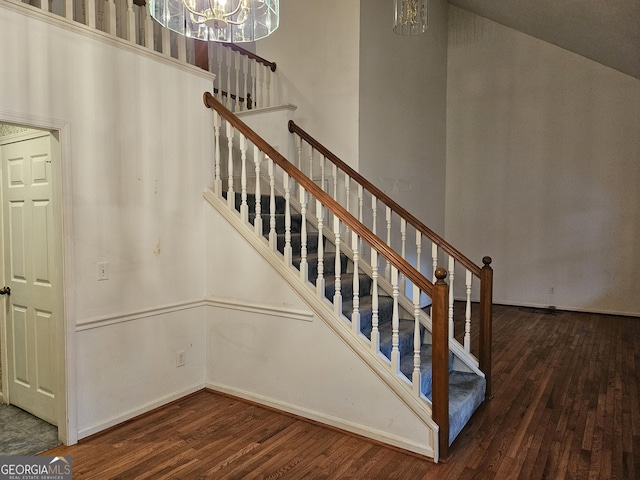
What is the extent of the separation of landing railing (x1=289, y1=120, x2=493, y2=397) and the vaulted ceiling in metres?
3.11

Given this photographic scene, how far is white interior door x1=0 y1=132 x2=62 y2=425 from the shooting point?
273 centimetres

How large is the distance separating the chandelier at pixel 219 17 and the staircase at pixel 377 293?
799 mm

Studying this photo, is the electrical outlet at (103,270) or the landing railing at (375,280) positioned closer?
the landing railing at (375,280)

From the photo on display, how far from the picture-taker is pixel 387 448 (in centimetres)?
263

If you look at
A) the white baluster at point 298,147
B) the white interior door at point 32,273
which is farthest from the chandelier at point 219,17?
the white baluster at point 298,147

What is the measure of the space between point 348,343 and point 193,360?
1407mm

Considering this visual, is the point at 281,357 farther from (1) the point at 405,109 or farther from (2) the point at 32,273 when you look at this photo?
(1) the point at 405,109

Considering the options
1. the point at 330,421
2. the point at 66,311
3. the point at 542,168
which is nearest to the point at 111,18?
the point at 66,311

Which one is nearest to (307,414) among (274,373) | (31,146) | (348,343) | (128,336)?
(274,373)

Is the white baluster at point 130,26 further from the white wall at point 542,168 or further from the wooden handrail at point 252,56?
the white wall at point 542,168

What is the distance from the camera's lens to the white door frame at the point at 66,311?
102 inches

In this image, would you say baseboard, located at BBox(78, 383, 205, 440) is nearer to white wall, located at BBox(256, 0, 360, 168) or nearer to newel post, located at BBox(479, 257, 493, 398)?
newel post, located at BBox(479, 257, 493, 398)

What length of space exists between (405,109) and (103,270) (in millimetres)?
4513

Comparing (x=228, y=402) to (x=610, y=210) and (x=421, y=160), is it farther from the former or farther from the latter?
(x=610, y=210)
